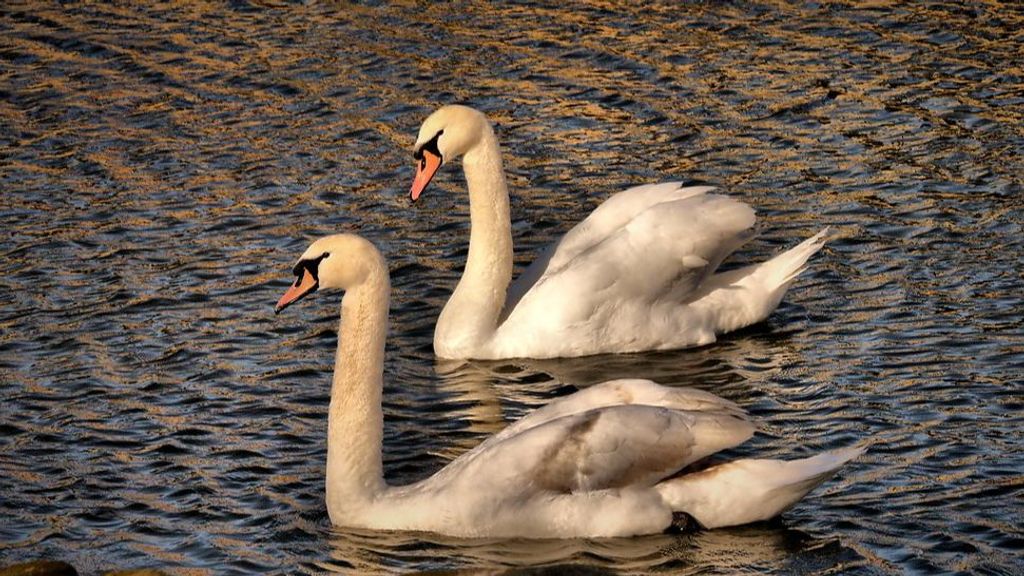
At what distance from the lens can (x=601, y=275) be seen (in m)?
13.3

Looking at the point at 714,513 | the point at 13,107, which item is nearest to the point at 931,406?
the point at 714,513

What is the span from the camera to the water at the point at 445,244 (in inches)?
399

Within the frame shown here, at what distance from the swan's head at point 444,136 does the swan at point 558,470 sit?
3.31 m

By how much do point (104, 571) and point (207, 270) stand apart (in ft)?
17.5

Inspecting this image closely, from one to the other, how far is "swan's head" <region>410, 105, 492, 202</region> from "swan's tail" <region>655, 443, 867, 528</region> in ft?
13.4

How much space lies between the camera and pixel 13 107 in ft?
63.2

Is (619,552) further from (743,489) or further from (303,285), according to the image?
(303,285)

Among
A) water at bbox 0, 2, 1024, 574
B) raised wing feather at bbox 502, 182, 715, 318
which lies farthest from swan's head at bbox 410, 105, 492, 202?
water at bbox 0, 2, 1024, 574

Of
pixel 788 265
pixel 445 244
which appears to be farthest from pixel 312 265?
pixel 445 244

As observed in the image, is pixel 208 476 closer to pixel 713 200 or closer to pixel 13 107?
pixel 713 200

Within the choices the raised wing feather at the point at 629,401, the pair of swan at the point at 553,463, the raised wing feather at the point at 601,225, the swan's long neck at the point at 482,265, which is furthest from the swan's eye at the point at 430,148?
the raised wing feather at the point at 629,401

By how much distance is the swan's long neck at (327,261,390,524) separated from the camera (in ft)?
32.7

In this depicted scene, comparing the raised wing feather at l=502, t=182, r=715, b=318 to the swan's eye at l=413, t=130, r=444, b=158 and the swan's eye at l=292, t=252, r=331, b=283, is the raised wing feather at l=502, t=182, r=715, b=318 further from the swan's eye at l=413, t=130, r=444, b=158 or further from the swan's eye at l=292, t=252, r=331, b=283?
the swan's eye at l=292, t=252, r=331, b=283

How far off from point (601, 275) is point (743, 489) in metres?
3.79
